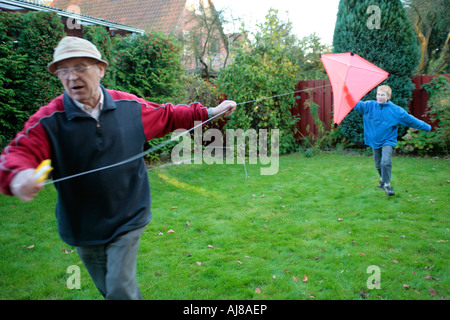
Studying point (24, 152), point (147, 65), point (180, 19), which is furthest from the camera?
point (180, 19)

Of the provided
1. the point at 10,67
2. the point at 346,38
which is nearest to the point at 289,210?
the point at 10,67

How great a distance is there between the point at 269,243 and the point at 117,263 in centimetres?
249

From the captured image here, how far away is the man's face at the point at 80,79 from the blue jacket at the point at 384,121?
17.5 ft

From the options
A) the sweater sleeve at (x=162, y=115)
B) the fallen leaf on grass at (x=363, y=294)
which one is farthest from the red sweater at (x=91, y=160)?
the fallen leaf on grass at (x=363, y=294)

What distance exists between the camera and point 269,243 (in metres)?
4.41

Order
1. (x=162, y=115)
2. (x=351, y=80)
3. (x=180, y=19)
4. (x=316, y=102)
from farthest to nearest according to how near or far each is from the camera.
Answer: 1. (x=180, y=19)
2. (x=316, y=102)
3. (x=351, y=80)
4. (x=162, y=115)

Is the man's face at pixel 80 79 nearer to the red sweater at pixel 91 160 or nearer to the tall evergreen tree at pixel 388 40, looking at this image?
the red sweater at pixel 91 160

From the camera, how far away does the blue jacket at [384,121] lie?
19.8ft

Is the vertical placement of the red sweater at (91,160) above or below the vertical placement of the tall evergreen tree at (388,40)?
below

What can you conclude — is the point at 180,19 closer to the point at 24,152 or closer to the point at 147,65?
the point at 147,65

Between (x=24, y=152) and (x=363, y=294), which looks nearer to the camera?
(x=24, y=152)

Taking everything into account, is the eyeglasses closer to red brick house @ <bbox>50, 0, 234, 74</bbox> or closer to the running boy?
the running boy

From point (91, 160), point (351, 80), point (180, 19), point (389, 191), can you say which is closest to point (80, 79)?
point (91, 160)

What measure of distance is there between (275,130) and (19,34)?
7035 mm
